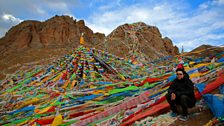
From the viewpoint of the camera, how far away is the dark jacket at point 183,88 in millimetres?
3576

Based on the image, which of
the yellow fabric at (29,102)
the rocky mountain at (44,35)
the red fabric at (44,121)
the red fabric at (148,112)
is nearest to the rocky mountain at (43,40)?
the rocky mountain at (44,35)

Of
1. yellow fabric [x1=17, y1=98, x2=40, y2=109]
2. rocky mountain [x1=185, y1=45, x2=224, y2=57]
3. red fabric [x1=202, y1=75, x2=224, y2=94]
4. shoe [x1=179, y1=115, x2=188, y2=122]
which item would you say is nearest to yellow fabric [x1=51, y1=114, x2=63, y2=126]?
yellow fabric [x1=17, y1=98, x2=40, y2=109]

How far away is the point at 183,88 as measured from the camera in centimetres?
364

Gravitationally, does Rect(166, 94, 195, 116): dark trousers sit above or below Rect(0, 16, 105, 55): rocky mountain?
below

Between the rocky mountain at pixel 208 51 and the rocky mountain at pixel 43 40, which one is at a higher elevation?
the rocky mountain at pixel 43 40

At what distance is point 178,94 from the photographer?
3619mm

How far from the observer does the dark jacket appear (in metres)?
3.58

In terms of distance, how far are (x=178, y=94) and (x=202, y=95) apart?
55 cm

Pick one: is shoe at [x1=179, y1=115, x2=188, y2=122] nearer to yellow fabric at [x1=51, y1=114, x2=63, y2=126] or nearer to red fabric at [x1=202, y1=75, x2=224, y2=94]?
red fabric at [x1=202, y1=75, x2=224, y2=94]

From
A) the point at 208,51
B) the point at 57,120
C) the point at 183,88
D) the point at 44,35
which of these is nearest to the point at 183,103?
the point at 183,88

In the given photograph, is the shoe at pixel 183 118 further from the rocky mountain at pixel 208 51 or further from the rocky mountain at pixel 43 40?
the rocky mountain at pixel 43 40

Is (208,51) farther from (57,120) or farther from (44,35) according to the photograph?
(44,35)

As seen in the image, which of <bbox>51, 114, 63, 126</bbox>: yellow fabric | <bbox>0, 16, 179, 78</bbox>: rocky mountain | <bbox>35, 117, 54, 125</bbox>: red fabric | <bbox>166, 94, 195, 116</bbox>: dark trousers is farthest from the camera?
<bbox>0, 16, 179, 78</bbox>: rocky mountain

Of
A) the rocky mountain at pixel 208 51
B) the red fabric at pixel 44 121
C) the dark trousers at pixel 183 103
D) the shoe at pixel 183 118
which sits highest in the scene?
the rocky mountain at pixel 208 51
